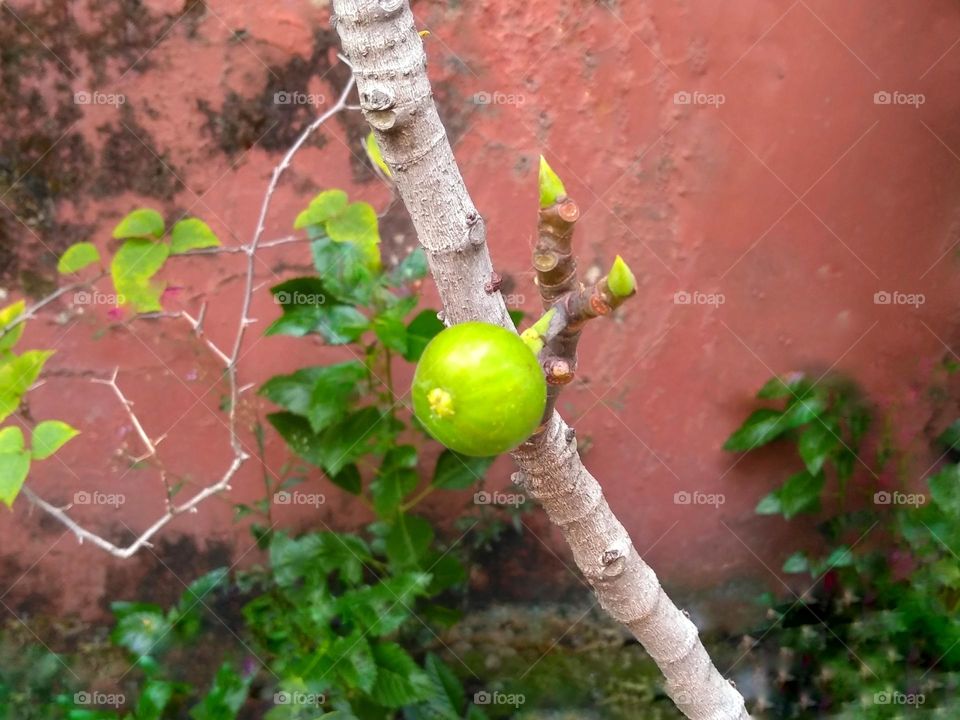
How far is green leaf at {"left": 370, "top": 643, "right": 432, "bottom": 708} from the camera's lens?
77.9 inches

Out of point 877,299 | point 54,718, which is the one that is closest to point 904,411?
point 877,299

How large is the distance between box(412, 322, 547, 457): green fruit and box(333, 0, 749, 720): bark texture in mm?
91

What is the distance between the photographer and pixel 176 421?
8.29 ft

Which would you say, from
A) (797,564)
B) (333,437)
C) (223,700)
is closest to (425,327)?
(333,437)
